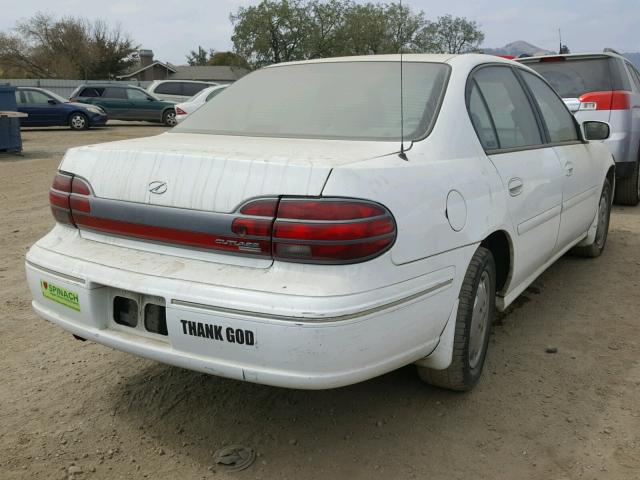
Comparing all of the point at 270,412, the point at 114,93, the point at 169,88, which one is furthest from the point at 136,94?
the point at 270,412

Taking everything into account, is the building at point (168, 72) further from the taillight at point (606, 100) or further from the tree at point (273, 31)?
the taillight at point (606, 100)

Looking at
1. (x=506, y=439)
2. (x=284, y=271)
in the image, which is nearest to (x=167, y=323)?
(x=284, y=271)

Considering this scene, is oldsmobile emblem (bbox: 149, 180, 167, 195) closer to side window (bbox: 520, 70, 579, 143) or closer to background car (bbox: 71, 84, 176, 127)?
side window (bbox: 520, 70, 579, 143)

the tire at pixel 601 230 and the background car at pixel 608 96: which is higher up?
the background car at pixel 608 96

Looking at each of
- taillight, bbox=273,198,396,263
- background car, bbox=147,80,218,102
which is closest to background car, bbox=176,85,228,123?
background car, bbox=147,80,218,102

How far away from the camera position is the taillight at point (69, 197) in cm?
264

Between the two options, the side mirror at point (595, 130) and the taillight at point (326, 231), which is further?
the side mirror at point (595, 130)

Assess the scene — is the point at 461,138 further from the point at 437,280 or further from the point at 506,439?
the point at 506,439

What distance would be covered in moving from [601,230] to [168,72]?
6661 cm

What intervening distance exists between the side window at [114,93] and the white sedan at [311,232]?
2047 cm

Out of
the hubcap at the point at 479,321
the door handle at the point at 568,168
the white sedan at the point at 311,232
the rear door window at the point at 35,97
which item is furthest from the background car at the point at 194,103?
the hubcap at the point at 479,321

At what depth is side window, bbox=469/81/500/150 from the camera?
2942 mm

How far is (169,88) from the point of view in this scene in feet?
78.1

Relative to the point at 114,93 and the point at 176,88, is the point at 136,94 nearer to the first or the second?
the point at 114,93
